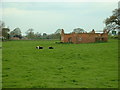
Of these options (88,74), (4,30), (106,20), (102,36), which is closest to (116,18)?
(106,20)

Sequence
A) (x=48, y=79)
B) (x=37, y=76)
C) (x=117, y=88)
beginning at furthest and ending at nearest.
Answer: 1. (x=37, y=76)
2. (x=48, y=79)
3. (x=117, y=88)

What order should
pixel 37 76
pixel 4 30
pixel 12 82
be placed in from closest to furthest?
pixel 12 82, pixel 37 76, pixel 4 30

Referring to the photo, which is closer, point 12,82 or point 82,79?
point 12,82

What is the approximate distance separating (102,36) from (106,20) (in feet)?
18.1

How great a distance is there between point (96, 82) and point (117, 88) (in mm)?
1239

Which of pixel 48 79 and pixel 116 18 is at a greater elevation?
pixel 116 18

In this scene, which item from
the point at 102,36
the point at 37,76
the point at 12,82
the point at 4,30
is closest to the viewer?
the point at 12,82

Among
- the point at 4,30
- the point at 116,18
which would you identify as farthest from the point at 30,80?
the point at 4,30

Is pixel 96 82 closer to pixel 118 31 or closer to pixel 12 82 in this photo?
pixel 12 82

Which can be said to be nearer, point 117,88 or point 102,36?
point 117,88

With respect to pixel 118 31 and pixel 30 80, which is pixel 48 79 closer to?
pixel 30 80

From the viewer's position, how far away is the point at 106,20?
2472 inches

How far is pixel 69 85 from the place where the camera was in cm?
930

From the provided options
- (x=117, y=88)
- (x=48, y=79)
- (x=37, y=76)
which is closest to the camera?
(x=117, y=88)
